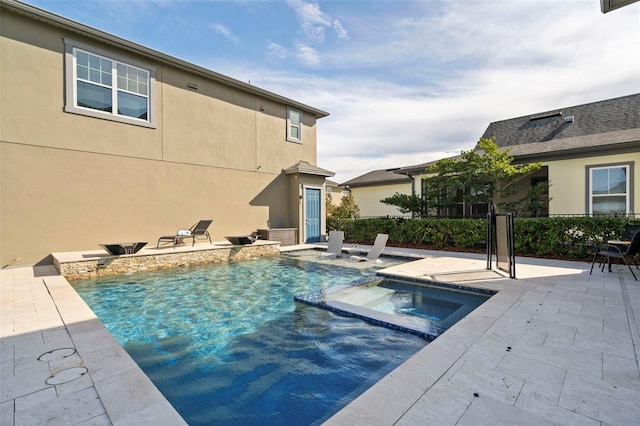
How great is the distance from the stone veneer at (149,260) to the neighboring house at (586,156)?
8.96 m

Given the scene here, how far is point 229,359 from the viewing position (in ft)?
11.8

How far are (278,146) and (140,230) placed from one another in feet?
22.9

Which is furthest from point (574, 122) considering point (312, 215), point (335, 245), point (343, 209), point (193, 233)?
point (193, 233)

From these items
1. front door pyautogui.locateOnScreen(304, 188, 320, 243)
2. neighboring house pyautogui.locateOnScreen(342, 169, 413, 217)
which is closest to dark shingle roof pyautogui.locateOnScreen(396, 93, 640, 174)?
front door pyautogui.locateOnScreen(304, 188, 320, 243)

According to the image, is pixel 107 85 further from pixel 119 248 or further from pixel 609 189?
pixel 609 189

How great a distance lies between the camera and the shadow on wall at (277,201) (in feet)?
45.0

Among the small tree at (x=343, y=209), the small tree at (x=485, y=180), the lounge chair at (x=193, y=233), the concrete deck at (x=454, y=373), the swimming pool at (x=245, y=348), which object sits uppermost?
the small tree at (x=485, y=180)

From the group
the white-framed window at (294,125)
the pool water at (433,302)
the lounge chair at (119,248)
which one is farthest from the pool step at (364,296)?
the white-framed window at (294,125)

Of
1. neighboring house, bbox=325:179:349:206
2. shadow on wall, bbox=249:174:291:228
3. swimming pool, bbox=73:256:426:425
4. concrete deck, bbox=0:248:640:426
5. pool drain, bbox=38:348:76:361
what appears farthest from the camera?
neighboring house, bbox=325:179:349:206

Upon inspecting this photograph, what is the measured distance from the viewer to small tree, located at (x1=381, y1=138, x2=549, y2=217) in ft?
36.7

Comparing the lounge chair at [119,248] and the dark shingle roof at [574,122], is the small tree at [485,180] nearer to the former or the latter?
the dark shingle roof at [574,122]

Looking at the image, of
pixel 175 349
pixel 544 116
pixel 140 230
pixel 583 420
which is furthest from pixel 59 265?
pixel 544 116

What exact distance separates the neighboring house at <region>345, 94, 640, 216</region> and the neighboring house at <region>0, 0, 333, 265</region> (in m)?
8.30

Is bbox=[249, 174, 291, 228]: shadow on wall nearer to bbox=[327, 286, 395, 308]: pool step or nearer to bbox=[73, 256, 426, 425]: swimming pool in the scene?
bbox=[73, 256, 426, 425]: swimming pool
